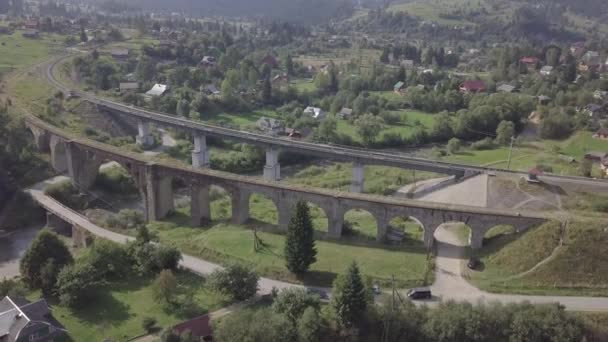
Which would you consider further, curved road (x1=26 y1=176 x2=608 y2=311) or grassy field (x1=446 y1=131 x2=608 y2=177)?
grassy field (x1=446 y1=131 x2=608 y2=177)

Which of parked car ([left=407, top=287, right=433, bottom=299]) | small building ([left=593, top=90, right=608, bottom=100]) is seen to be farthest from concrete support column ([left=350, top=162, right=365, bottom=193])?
small building ([left=593, top=90, right=608, bottom=100])

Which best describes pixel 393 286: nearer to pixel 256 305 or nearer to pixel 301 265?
pixel 301 265

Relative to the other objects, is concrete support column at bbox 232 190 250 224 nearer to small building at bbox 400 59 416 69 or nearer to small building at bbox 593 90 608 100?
small building at bbox 593 90 608 100

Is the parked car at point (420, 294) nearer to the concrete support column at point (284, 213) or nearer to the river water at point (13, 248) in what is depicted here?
the concrete support column at point (284, 213)

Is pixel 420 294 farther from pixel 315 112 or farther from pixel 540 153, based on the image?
pixel 315 112

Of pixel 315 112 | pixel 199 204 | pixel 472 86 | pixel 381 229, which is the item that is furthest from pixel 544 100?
pixel 199 204

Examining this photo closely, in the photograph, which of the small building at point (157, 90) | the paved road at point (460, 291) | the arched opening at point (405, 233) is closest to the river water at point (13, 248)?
the arched opening at point (405, 233)
